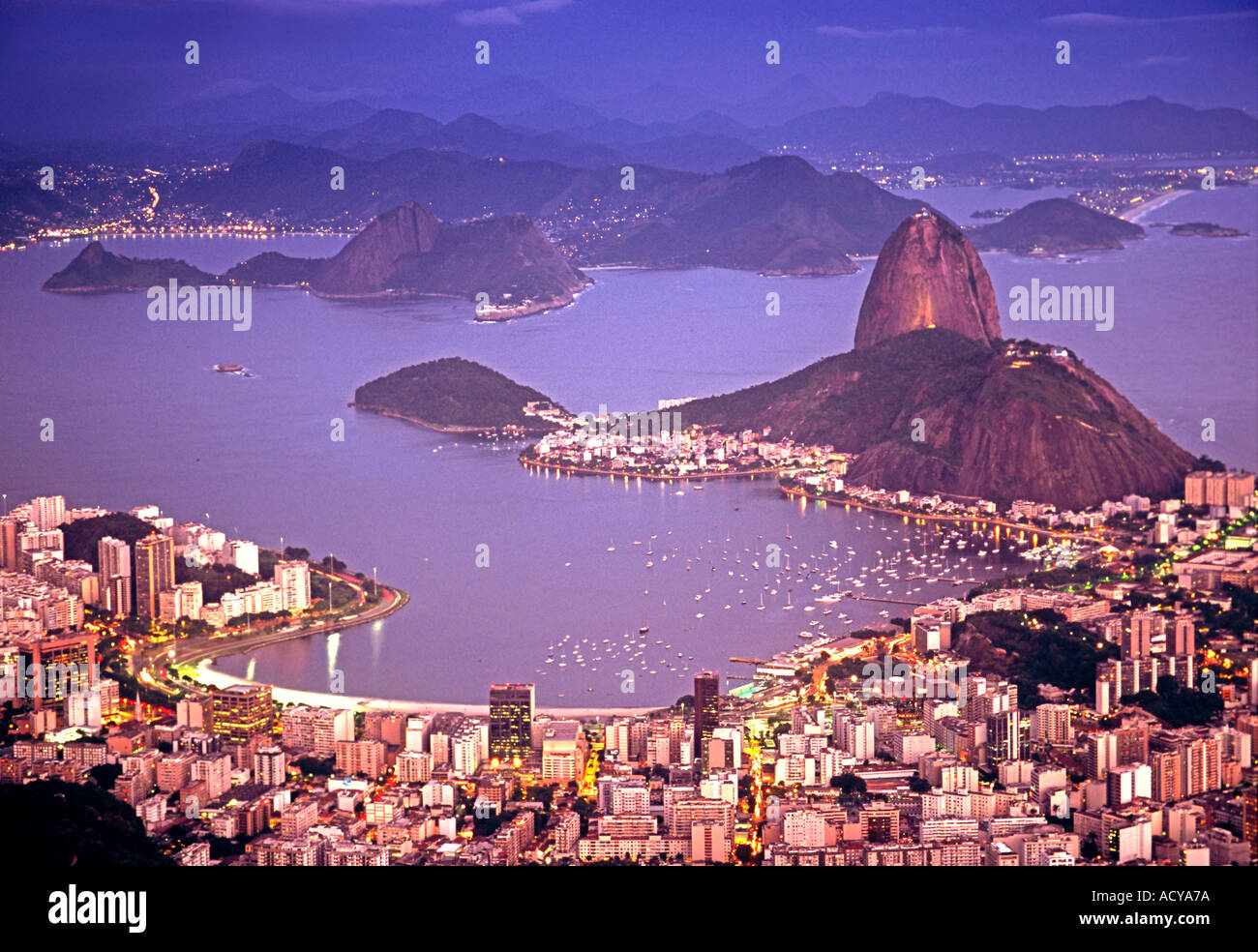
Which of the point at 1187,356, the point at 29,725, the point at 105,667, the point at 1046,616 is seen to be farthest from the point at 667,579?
the point at 1187,356

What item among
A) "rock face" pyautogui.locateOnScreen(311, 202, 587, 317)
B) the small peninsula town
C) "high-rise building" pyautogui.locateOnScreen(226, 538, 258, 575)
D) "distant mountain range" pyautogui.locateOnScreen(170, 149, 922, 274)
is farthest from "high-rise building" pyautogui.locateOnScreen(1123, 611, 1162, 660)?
"distant mountain range" pyautogui.locateOnScreen(170, 149, 922, 274)

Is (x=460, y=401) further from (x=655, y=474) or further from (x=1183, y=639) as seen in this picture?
(x=1183, y=639)

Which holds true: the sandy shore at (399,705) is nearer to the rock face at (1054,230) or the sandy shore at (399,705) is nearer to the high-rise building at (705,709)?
the high-rise building at (705,709)

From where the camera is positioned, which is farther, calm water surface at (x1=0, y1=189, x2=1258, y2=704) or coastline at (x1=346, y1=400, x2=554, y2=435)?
coastline at (x1=346, y1=400, x2=554, y2=435)

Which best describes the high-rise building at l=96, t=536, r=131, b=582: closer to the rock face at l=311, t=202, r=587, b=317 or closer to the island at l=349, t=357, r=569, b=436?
the island at l=349, t=357, r=569, b=436

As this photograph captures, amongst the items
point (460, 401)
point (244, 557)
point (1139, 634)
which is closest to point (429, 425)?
point (460, 401)
